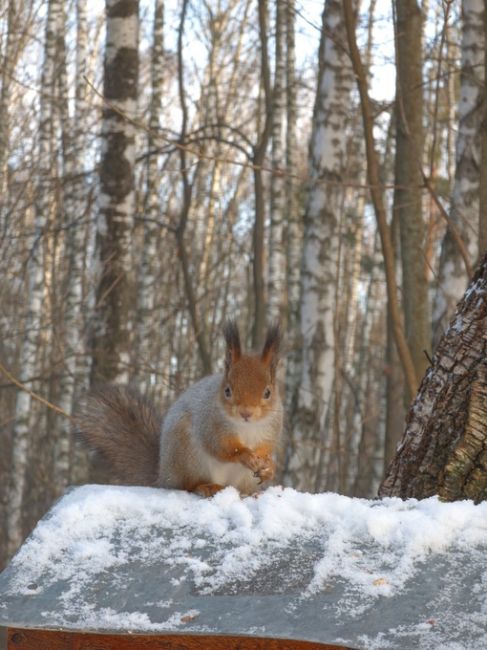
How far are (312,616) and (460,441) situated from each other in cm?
107

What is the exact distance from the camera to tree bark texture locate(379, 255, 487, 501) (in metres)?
2.94

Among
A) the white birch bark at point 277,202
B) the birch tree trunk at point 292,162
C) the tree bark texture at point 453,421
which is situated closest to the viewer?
the tree bark texture at point 453,421

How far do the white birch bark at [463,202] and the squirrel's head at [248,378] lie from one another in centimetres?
271

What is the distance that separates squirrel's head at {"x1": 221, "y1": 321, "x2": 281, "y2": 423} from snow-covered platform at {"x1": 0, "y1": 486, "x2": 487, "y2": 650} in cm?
71

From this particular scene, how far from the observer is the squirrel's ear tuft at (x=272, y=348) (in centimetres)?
340

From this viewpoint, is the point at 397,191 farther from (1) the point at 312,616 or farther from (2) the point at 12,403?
(2) the point at 12,403

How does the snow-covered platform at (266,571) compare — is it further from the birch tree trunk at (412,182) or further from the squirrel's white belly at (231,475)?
the birch tree trunk at (412,182)

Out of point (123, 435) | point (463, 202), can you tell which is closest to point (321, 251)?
point (463, 202)

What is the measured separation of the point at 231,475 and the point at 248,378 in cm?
35

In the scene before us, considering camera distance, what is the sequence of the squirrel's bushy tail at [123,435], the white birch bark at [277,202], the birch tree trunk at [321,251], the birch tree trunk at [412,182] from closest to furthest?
1. the squirrel's bushy tail at [123,435]
2. the birch tree trunk at [412,182]
3. the birch tree trunk at [321,251]
4. the white birch bark at [277,202]

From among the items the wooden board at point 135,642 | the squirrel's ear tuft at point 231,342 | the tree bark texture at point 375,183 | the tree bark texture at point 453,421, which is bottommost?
the wooden board at point 135,642

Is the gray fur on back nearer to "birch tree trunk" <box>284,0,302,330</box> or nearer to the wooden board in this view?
the wooden board

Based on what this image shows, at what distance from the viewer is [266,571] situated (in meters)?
2.28

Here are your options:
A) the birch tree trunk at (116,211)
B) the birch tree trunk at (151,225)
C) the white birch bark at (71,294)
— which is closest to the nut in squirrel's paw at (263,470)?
the birch tree trunk at (116,211)
